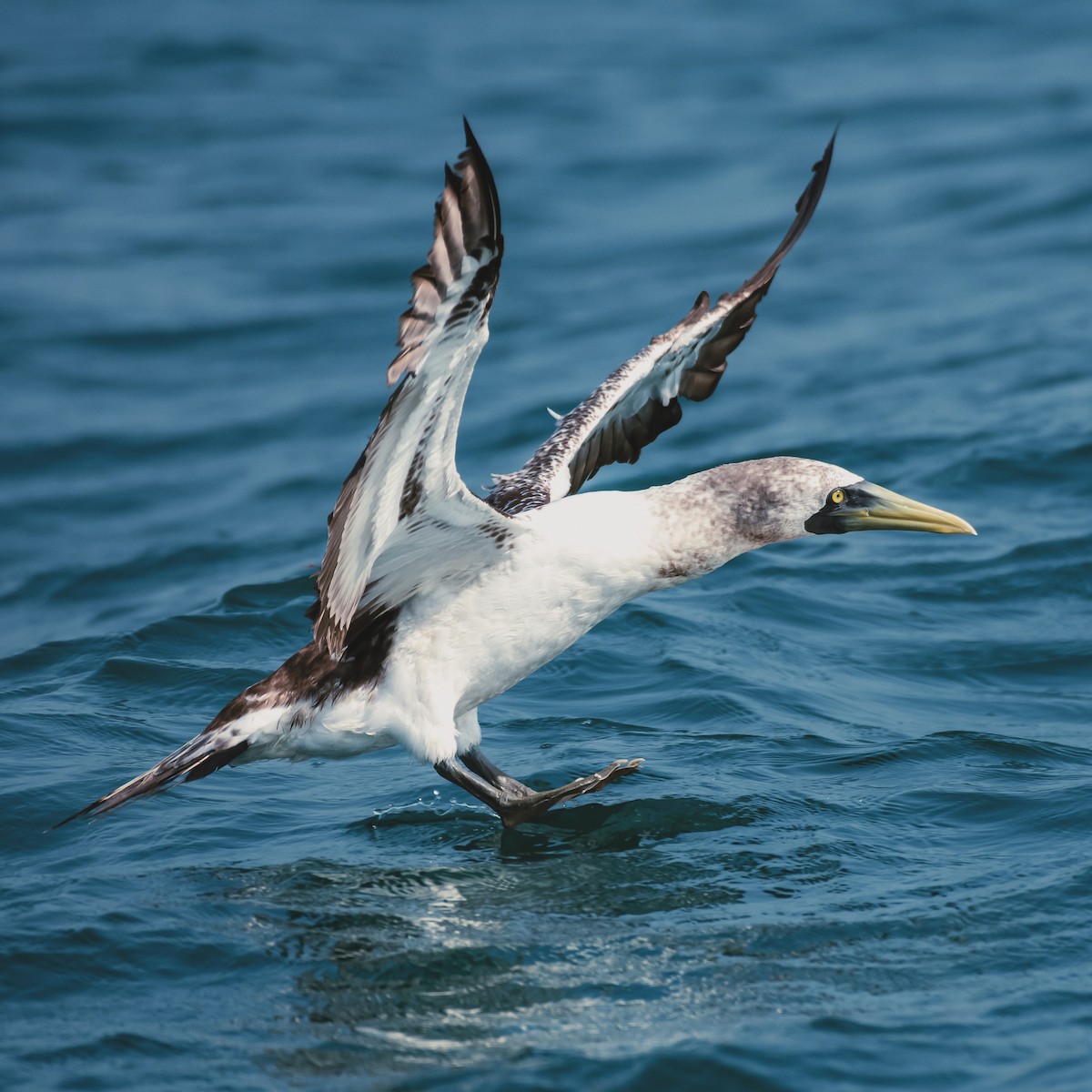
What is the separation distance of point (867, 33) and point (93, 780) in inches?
720

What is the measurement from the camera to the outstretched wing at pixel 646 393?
788cm

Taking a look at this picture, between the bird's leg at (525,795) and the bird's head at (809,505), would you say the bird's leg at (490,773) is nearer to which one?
the bird's leg at (525,795)

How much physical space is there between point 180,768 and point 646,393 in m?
3.13

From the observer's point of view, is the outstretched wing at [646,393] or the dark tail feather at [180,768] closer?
the dark tail feather at [180,768]

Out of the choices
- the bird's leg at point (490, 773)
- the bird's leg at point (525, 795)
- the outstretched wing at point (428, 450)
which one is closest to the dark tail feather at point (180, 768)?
the outstretched wing at point (428, 450)

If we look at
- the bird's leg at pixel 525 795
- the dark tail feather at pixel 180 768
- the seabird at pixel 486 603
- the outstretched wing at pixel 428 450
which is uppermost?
the outstretched wing at pixel 428 450

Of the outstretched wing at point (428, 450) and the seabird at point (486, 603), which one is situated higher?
the outstretched wing at point (428, 450)

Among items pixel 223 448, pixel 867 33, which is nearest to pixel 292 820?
pixel 223 448

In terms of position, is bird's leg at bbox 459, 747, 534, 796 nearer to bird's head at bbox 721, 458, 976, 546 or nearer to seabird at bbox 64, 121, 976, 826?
seabird at bbox 64, 121, 976, 826

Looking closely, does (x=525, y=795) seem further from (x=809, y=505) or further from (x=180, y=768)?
(x=809, y=505)

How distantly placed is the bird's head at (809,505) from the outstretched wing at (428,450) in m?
1.06

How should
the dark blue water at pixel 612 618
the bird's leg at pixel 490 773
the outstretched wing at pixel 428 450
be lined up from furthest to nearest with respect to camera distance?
the bird's leg at pixel 490 773
the dark blue water at pixel 612 618
the outstretched wing at pixel 428 450

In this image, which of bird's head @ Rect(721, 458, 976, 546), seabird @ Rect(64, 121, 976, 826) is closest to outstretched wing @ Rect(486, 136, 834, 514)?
seabird @ Rect(64, 121, 976, 826)

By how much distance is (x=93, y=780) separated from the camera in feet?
25.6
